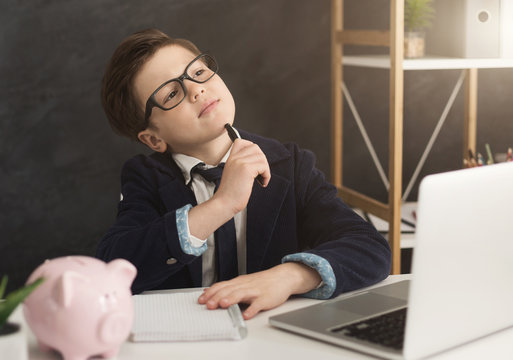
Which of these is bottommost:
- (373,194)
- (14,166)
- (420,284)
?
(373,194)

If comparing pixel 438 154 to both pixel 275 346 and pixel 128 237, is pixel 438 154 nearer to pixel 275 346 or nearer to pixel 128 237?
pixel 128 237

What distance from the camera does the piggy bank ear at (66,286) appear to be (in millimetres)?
784

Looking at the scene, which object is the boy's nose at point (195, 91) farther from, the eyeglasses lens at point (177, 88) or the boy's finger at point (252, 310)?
the boy's finger at point (252, 310)

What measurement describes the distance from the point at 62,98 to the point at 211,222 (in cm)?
146

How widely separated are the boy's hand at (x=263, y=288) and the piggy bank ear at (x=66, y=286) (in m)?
0.28

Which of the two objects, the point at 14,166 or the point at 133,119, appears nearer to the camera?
the point at 133,119

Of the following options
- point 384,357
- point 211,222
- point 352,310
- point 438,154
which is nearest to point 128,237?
point 211,222

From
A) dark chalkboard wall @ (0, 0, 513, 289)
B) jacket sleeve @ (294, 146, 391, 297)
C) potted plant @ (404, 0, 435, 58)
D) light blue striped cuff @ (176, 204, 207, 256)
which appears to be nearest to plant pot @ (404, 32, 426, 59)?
potted plant @ (404, 0, 435, 58)

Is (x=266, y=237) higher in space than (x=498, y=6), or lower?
lower

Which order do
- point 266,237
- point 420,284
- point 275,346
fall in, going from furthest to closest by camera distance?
point 266,237 → point 275,346 → point 420,284

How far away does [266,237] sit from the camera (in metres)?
1.53

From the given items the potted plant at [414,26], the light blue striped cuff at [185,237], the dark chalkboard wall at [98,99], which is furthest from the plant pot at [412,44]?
the light blue striped cuff at [185,237]

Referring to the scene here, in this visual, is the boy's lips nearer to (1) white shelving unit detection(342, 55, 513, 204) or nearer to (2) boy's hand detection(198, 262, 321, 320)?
(2) boy's hand detection(198, 262, 321, 320)

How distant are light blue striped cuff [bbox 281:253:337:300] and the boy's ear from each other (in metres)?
0.53
